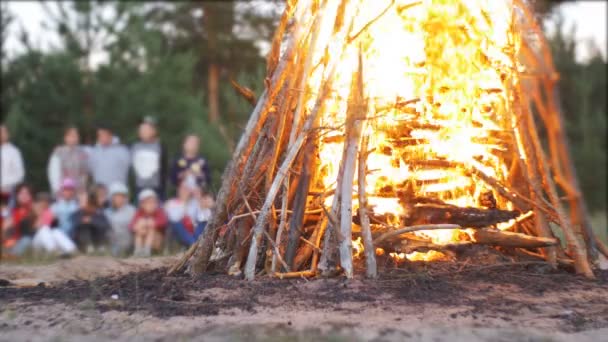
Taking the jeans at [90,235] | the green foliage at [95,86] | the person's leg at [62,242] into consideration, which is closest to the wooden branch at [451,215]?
the person's leg at [62,242]

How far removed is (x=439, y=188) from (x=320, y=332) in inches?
80.7

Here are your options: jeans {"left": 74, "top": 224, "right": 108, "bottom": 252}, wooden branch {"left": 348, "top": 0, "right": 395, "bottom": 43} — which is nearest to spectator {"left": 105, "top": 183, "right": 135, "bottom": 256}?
jeans {"left": 74, "top": 224, "right": 108, "bottom": 252}

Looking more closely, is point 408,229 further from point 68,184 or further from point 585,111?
point 585,111

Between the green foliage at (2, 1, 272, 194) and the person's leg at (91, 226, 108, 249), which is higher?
the green foliage at (2, 1, 272, 194)

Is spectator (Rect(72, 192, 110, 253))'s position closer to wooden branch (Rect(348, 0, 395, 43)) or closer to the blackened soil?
the blackened soil

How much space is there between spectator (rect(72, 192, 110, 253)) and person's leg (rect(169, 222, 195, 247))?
0.95m

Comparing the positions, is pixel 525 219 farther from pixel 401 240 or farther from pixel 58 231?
pixel 58 231

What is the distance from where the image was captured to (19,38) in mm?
17047

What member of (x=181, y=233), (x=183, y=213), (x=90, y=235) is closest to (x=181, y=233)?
(x=181, y=233)

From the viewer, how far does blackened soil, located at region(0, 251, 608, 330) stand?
4.55m

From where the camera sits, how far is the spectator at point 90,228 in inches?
390

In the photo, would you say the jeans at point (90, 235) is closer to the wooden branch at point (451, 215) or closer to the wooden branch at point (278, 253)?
the wooden branch at point (278, 253)

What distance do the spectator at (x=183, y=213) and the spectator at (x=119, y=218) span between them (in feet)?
1.92

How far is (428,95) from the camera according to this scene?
5.70 meters
